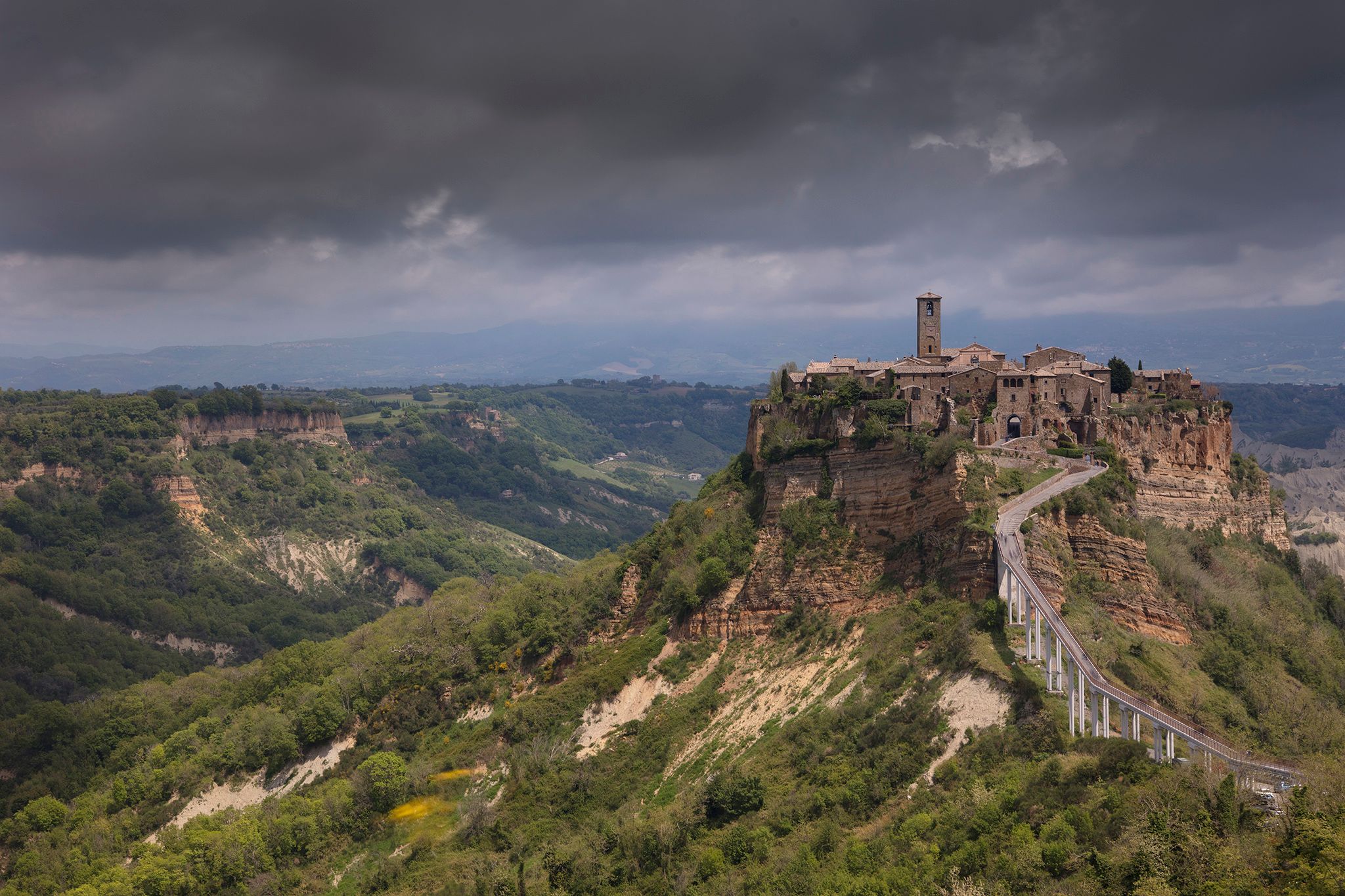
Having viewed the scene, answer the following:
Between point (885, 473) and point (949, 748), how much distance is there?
57.9ft

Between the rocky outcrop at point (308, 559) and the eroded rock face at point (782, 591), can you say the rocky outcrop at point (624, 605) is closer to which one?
the eroded rock face at point (782, 591)

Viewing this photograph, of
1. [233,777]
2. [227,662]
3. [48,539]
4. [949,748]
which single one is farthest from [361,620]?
[949,748]

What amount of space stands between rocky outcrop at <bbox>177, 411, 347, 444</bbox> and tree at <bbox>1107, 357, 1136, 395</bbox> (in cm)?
13210

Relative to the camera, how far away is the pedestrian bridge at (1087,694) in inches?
1222

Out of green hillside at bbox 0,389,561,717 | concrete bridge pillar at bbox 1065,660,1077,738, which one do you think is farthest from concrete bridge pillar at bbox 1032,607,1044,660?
green hillside at bbox 0,389,561,717

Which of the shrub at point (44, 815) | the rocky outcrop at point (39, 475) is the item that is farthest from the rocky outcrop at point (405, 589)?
the shrub at point (44, 815)

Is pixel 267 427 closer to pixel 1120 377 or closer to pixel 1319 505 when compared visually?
pixel 1120 377

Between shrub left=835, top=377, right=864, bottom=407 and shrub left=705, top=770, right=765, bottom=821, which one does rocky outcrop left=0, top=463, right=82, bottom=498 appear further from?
shrub left=705, top=770, right=765, bottom=821

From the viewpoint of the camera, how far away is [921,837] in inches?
1348

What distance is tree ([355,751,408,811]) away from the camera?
5431 centimetres

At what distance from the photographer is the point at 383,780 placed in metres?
54.8

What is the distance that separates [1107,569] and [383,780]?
35693mm

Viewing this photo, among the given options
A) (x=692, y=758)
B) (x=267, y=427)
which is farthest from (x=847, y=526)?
(x=267, y=427)

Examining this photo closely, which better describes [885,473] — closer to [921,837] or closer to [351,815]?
[921,837]
